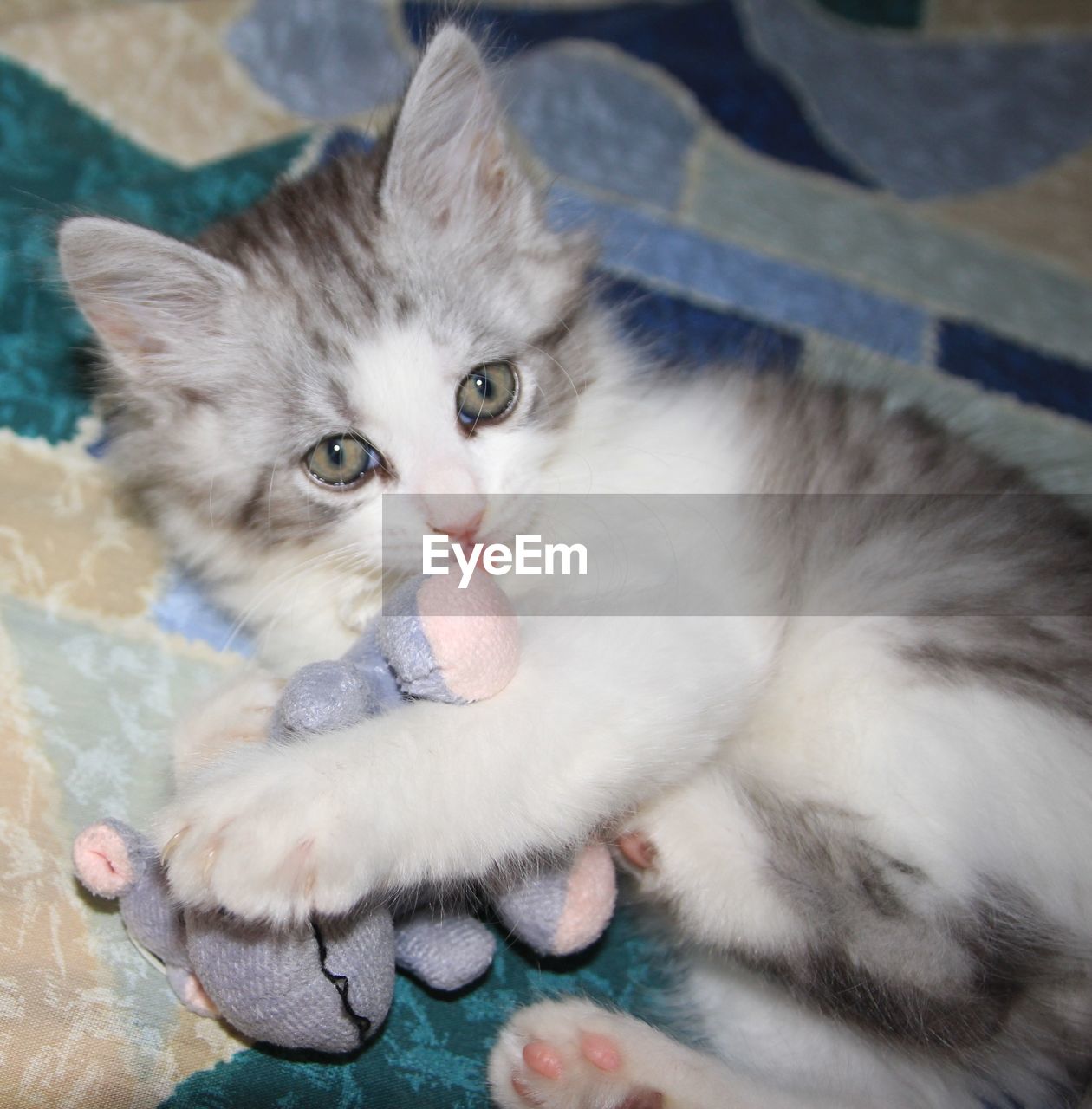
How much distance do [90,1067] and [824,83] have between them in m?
2.76

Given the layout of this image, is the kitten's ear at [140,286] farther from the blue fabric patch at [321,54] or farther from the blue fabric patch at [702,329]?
the blue fabric patch at [321,54]

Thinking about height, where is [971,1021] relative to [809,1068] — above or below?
above

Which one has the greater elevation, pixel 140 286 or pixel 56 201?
pixel 140 286

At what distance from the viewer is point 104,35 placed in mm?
2105

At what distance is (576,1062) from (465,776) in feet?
1.34

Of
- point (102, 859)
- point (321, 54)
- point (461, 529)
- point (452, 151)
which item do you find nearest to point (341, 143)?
point (321, 54)

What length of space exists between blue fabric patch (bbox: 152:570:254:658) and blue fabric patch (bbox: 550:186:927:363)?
111cm

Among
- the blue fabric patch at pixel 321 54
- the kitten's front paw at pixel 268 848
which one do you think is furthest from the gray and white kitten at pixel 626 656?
the blue fabric patch at pixel 321 54

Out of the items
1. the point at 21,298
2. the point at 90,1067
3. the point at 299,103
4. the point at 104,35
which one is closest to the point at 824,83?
the point at 299,103

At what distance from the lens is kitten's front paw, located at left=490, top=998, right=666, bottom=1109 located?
1.25 m

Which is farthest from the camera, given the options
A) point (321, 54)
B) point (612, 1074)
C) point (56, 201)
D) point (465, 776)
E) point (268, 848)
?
point (321, 54)

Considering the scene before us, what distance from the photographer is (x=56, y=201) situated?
74.7 inches

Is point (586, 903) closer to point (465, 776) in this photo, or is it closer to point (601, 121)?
point (465, 776)

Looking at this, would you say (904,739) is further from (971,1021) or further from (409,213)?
(409,213)
